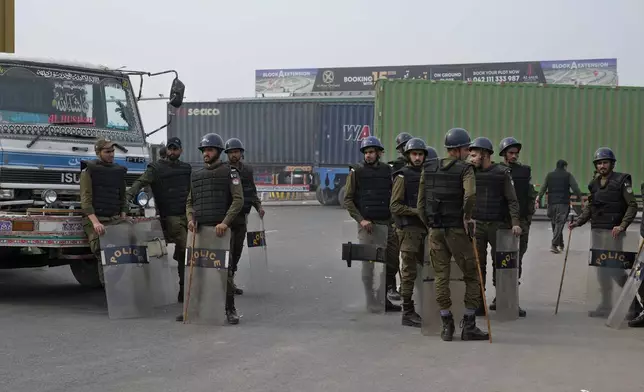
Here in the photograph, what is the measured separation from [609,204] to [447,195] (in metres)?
2.35

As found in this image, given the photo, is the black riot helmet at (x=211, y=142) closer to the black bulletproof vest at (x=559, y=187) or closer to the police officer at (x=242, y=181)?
the police officer at (x=242, y=181)

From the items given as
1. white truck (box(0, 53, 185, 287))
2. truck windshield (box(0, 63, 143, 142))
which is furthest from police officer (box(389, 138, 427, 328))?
truck windshield (box(0, 63, 143, 142))

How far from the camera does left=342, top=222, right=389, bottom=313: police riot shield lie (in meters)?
8.00

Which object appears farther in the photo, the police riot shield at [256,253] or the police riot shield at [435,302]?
the police riot shield at [256,253]

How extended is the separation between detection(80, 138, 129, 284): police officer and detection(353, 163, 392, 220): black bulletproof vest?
2476mm

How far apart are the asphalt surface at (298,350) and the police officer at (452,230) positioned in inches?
10.0

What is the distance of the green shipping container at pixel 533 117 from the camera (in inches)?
844

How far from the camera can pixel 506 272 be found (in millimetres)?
7645

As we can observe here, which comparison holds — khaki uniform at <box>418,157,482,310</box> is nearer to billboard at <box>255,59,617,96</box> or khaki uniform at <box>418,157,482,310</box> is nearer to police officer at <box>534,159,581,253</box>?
police officer at <box>534,159,581,253</box>

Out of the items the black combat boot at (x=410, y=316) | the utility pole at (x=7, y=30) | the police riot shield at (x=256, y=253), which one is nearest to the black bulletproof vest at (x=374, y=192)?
the black combat boot at (x=410, y=316)

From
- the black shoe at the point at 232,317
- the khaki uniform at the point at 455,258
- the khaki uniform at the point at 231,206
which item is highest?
the khaki uniform at the point at 231,206

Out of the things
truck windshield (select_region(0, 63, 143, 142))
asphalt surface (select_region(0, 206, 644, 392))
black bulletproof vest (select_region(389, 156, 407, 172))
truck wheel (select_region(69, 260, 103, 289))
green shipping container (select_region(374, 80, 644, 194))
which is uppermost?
green shipping container (select_region(374, 80, 644, 194))

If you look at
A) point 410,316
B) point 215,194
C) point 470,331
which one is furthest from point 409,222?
point 215,194

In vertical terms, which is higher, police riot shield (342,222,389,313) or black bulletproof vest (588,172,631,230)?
black bulletproof vest (588,172,631,230)
